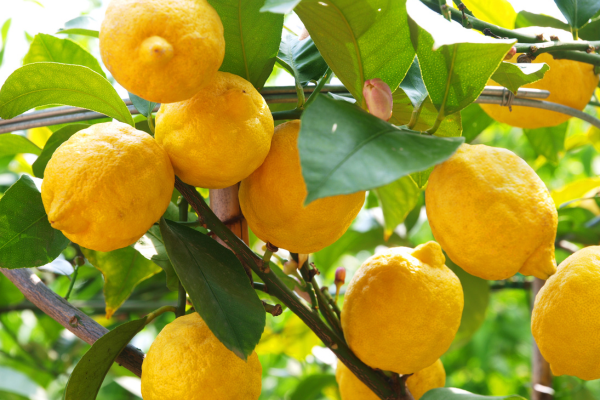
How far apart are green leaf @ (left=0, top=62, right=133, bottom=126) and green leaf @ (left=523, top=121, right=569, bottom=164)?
32.8 inches

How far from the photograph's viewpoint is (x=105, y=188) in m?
0.38

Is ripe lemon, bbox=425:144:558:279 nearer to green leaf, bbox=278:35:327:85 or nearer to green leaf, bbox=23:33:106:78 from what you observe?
green leaf, bbox=278:35:327:85

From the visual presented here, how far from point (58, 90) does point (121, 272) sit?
0.31 metres

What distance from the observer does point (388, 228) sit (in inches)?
24.1

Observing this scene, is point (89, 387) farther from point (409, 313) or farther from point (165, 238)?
point (409, 313)

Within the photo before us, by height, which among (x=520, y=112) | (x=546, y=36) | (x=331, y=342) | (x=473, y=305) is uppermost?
(x=546, y=36)

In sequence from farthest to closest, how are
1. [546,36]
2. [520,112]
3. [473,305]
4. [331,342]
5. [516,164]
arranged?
1. [473,305]
2. [520,112]
3. [546,36]
4. [331,342]
5. [516,164]

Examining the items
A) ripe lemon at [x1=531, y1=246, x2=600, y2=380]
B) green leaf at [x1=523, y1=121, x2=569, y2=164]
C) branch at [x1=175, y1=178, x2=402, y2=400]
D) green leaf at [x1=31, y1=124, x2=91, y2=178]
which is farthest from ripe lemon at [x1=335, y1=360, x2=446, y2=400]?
green leaf at [x1=523, y1=121, x2=569, y2=164]

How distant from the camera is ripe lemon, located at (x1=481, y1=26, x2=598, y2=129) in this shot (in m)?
0.75

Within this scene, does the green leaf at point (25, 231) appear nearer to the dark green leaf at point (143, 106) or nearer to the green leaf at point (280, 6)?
the dark green leaf at point (143, 106)

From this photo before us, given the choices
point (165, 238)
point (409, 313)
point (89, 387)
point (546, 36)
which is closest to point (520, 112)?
point (546, 36)

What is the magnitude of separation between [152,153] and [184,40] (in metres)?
0.11

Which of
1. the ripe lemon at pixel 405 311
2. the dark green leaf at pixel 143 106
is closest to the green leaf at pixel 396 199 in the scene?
the ripe lemon at pixel 405 311

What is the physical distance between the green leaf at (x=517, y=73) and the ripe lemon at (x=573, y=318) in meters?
0.21
